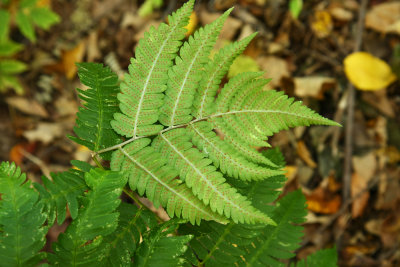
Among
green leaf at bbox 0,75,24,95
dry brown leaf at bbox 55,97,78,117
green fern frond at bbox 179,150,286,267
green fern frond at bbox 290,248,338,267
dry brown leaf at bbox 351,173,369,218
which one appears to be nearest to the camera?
green fern frond at bbox 179,150,286,267

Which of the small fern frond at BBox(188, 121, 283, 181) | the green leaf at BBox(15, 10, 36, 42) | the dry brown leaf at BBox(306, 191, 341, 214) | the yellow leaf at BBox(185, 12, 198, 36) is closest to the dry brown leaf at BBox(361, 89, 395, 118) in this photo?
the dry brown leaf at BBox(306, 191, 341, 214)

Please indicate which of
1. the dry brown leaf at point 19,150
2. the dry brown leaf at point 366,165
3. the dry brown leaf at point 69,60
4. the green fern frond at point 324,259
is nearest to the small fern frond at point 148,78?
the green fern frond at point 324,259

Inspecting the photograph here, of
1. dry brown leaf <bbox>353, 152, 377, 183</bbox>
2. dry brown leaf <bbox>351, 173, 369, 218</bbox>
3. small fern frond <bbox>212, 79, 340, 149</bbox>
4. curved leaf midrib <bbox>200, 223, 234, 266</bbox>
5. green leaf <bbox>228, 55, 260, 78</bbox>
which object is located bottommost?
dry brown leaf <bbox>351, 173, 369, 218</bbox>

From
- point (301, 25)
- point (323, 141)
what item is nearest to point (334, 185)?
point (323, 141)

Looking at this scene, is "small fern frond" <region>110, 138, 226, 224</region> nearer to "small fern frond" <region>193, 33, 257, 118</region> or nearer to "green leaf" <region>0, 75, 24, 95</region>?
"small fern frond" <region>193, 33, 257, 118</region>

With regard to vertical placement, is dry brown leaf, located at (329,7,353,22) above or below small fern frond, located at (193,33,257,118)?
below

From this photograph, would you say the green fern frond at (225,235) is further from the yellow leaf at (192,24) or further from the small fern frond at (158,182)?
the yellow leaf at (192,24)
